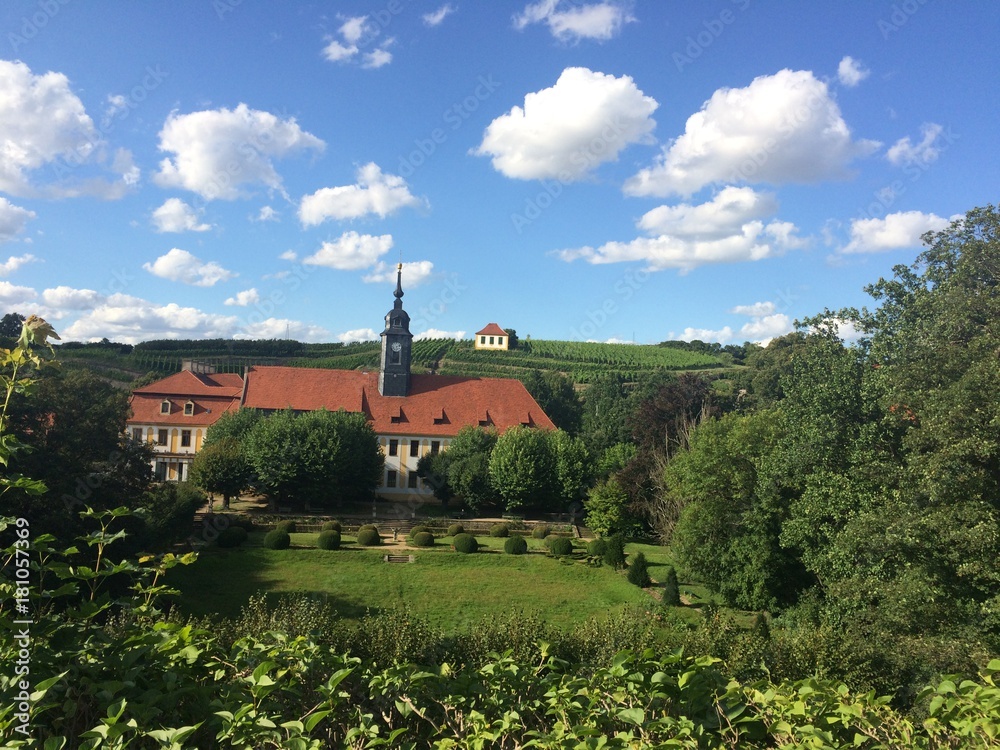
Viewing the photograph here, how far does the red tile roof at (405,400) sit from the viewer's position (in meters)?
47.7

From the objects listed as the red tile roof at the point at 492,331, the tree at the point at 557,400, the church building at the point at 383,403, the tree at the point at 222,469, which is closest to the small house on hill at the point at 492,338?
the red tile roof at the point at 492,331

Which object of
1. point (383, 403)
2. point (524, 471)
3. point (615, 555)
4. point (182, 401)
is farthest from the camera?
point (383, 403)

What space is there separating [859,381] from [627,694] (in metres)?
17.7

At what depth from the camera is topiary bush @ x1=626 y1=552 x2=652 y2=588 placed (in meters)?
27.2

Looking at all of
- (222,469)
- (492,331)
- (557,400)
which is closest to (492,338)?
(492,331)

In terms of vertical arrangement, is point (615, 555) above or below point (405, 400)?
below

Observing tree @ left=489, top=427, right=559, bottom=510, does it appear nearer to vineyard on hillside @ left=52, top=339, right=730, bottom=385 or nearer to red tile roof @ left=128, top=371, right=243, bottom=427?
red tile roof @ left=128, top=371, right=243, bottom=427

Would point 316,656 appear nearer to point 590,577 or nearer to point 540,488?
point 590,577

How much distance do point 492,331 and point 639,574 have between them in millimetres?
75865

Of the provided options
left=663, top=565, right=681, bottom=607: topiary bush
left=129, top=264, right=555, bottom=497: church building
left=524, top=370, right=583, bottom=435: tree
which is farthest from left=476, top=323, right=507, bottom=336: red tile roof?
left=663, top=565, right=681, bottom=607: topiary bush

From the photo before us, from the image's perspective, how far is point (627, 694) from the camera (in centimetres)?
332

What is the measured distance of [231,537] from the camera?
2956 centimetres

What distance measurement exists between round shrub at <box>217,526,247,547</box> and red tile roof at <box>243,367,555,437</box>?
56.8 ft

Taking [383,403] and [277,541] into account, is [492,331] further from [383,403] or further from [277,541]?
[277,541]
